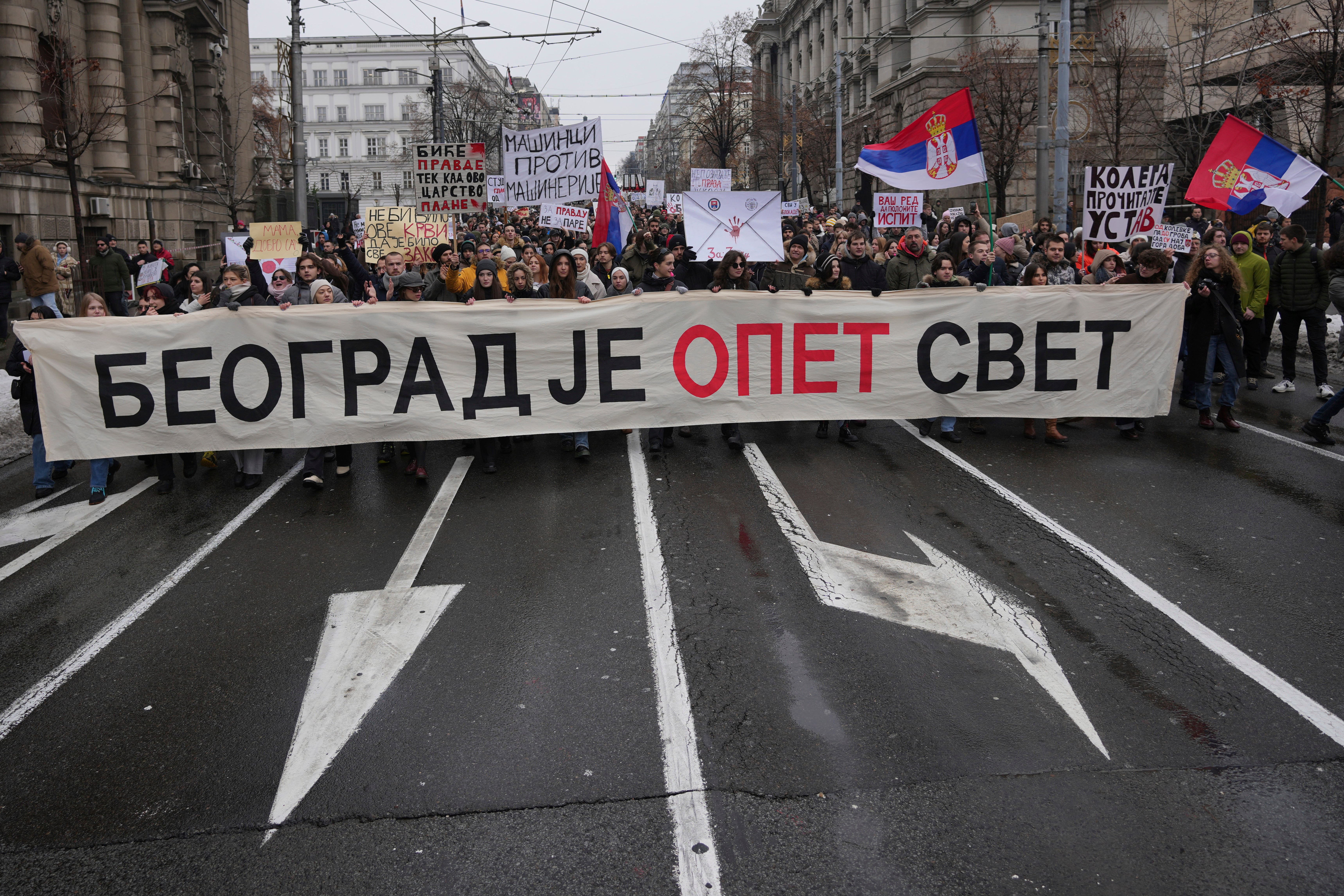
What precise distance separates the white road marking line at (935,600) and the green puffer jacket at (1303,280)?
23.0 ft

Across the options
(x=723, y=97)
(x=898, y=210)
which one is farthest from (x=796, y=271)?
(x=723, y=97)


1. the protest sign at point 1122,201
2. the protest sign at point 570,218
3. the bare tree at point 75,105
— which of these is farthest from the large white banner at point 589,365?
the bare tree at point 75,105

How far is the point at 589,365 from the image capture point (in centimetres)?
897

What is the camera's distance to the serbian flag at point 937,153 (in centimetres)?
1331

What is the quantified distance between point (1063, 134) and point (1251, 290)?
9.35m

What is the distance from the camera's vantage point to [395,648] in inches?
212

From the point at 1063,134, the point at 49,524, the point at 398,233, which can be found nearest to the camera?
the point at 49,524

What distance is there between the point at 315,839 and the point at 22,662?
261cm

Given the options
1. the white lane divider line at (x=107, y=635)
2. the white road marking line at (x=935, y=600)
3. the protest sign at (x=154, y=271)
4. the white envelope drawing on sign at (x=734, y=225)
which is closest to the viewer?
the white lane divider line at (x=107, y=635)

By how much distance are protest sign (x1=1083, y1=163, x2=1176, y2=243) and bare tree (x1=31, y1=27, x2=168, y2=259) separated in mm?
16885

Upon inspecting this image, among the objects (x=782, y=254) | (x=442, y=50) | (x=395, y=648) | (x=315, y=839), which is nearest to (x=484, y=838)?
(x=315, y=839)

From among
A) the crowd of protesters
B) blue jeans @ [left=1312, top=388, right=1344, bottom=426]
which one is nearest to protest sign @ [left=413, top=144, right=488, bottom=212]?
the crowd of protesters

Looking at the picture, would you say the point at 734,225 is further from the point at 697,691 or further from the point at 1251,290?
the point at 697,691

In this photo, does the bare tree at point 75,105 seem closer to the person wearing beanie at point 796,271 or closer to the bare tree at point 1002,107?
the person wearing beanie at point 796,271
